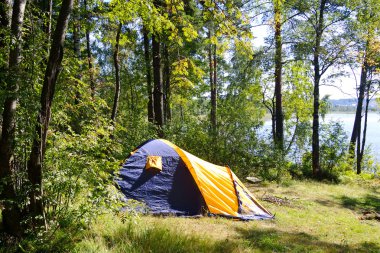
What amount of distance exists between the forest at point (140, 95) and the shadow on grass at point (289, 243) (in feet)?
8.07

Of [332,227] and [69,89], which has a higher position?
[69,89]

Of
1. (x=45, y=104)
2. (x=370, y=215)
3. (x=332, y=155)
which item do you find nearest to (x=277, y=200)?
(x=370, y=215)

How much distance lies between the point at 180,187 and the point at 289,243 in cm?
238

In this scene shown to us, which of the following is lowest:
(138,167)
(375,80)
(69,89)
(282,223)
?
(282,223)

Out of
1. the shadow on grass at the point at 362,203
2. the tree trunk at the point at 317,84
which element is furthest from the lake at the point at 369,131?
the shadow on grass at the point at 362,203

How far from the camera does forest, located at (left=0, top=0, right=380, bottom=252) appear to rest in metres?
3.53

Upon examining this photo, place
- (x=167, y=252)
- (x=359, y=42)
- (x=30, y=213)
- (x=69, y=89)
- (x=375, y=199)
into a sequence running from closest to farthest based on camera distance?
(x=30, y=213) < (x=167, y=252) < (x=69, y=89) < (x=375, y=199) < (x=359, y=42)

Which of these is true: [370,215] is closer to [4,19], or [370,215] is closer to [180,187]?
[180,187]

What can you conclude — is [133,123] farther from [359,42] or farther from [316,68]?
[359,42]

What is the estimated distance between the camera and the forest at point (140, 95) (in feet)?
11.6

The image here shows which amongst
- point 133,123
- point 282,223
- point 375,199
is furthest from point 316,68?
point 282,223

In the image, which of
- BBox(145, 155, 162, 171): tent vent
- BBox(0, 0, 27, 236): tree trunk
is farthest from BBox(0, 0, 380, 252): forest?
BBox(145, 155, 162, 171): tent vent

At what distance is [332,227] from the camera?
279 inches

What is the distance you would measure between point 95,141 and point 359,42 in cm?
1267
